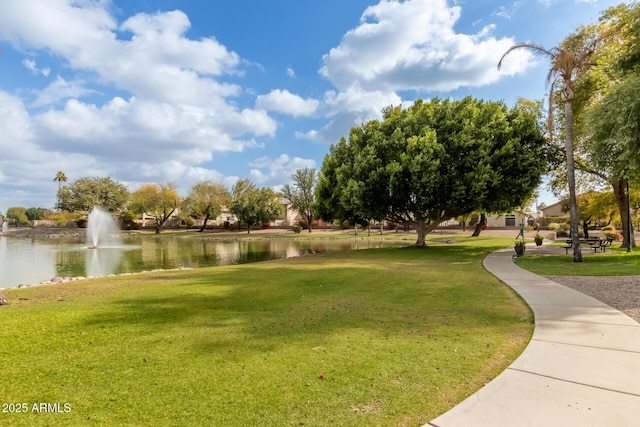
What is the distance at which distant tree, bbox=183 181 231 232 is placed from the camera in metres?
69.5

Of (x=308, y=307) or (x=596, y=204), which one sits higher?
(x=596, y=204)

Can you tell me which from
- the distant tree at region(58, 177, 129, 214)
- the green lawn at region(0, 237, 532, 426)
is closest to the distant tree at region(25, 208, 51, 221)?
the distant tree at region(58, 177, 129, 214)

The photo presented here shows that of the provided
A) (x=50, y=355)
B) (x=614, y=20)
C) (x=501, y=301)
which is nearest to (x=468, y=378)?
(x=501, y=301)

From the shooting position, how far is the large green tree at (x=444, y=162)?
21891 millimetres

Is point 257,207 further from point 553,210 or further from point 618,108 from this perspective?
point 553,210

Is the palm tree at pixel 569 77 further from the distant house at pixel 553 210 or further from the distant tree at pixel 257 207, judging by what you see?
the distant house at pixel 553 210

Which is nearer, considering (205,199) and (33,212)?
(205,199)

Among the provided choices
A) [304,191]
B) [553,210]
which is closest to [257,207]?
[304,191]

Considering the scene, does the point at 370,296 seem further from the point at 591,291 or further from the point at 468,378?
the point at 591,291

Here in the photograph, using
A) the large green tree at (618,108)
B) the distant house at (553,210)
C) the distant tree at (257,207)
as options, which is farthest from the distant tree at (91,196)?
the distant house at (553,210)

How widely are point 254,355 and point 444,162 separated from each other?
21068 mm

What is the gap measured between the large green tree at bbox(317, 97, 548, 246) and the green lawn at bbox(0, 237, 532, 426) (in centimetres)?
1384

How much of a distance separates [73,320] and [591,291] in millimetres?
11856

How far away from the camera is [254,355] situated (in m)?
4.93
